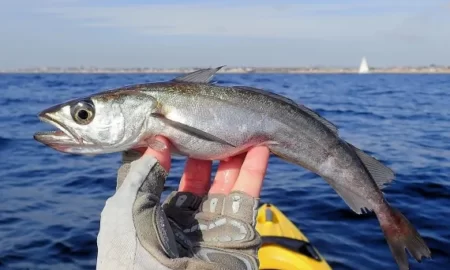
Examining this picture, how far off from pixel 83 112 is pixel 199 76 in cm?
108

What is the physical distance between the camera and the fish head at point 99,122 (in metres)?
4.14

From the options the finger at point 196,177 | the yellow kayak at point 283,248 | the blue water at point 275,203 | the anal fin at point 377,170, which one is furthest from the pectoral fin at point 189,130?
the blue water at point 275,203

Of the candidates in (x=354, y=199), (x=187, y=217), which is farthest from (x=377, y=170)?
(x=187, y=217)

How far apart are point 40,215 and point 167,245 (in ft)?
27.4

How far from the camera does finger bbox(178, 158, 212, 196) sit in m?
4.80

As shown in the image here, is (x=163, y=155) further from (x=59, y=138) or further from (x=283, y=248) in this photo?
(x=283, y=248)

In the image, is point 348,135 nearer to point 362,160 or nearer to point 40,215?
point 40,215

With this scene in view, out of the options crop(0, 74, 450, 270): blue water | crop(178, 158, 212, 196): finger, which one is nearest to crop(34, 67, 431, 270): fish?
crop(178, 158, 212, 196): finger

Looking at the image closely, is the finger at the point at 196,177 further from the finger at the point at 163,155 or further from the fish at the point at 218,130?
the finger at the point at 163,155

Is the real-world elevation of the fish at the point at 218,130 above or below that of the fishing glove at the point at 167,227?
above

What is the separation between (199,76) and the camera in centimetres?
459

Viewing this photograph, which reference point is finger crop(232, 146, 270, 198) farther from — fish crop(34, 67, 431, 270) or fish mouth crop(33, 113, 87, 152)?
fish mouth crop(33, 113, 87, 152)

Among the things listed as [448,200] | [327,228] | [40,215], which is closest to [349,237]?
[327,228]

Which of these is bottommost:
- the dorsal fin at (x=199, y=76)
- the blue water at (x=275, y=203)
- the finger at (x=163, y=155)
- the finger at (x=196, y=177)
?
the blue water at (x=275, y=203)
